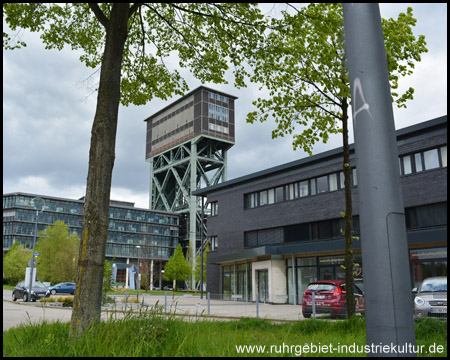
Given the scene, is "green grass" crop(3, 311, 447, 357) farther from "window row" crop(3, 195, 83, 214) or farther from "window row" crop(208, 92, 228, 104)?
"window row" crop(208, 92, 228, 104)

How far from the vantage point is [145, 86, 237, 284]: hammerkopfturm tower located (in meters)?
96.9

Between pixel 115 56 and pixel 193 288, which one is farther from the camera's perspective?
pixel 193 288

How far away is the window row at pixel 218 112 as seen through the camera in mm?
96994

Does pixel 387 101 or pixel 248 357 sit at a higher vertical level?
pixel 387 101

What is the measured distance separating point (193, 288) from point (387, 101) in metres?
88.4

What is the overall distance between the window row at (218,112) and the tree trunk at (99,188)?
90524 millimetres

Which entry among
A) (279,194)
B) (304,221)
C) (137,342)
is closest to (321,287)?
(137,342)

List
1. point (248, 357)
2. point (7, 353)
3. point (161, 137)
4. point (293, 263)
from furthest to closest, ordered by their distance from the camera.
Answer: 1. point (161, 137)
2. point (293, 263)
3. point (7, 353)
4. point (248, 357)

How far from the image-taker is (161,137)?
10938 cm

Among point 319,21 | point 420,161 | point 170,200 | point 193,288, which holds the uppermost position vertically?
point 170,200

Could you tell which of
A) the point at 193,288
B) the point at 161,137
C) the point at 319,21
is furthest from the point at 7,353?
the point at 161,137

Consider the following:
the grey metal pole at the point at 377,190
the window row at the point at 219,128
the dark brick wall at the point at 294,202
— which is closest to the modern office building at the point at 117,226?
the window row at the point at 219,128

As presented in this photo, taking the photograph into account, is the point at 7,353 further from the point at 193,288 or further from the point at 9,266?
the point at 193,288

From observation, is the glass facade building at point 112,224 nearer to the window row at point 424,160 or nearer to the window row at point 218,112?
the window row at point 218,112
